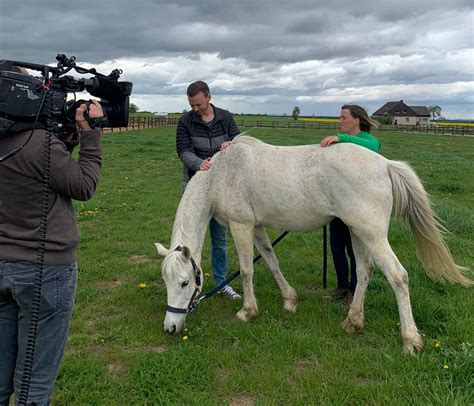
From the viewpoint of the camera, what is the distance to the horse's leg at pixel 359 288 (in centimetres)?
459

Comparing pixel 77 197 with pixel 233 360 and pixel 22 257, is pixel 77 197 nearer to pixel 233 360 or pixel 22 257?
pixel 22 257

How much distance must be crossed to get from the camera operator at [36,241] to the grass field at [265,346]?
3.86 feet

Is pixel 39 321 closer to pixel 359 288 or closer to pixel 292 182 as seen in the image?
pixel 292 182

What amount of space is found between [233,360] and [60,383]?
158 cm

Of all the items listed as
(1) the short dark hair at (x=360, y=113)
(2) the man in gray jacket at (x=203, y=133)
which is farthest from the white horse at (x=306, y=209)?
(1) the short dark hair at (x=360, y=113)

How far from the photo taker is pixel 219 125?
18.3ft

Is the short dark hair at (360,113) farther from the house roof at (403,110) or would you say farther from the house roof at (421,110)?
the house roof at (421,110)

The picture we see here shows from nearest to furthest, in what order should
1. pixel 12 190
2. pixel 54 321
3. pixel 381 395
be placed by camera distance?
1. pixel 12 190
2. pixel 54 321
3. pixel 381 395

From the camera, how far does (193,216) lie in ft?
16.2

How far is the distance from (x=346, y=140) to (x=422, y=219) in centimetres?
123

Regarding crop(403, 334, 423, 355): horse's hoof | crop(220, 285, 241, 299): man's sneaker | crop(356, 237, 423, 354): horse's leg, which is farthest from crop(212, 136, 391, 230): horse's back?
crop(403, 334, 423, 355): horse's hoof

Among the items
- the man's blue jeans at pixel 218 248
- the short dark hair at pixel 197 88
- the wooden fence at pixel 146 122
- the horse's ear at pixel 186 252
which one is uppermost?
the wooden fence at pixel 146 122

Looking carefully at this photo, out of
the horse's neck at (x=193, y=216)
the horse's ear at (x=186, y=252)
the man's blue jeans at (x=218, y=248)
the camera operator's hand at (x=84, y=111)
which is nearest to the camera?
the camera operator's hand at (x=84, y=111)

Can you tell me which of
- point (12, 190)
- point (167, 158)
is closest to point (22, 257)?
point (12, 190)
